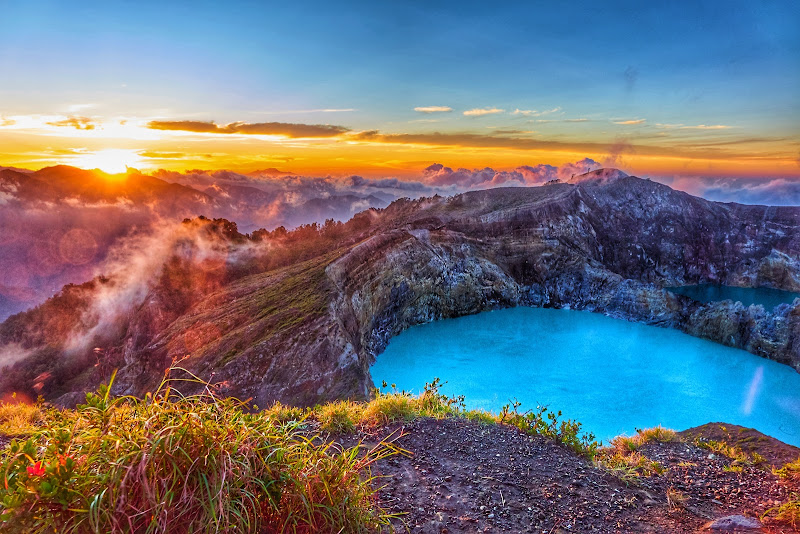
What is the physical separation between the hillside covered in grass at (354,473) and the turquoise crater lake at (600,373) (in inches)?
604

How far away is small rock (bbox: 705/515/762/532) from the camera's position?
17.7 ft

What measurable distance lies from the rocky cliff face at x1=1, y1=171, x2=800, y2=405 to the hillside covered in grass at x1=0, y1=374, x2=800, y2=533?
1541 mm

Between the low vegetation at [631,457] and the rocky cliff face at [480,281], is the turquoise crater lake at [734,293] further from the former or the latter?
the low vegetation at [631,457]

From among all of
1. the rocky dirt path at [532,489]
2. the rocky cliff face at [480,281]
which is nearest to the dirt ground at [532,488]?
the rocky dirt path at [532,489]

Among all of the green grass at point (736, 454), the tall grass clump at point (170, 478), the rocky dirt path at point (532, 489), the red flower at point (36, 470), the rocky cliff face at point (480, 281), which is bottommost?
the rocky cliff face at point (480, 281)

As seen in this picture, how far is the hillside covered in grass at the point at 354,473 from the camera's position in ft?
9.80

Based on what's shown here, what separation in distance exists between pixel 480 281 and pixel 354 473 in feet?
140

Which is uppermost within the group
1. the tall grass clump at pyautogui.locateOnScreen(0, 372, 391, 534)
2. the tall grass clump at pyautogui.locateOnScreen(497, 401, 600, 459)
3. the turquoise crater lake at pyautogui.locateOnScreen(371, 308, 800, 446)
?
the tall grass clump at pyautogui.locateOnScreen(0, 372, 391, 534)

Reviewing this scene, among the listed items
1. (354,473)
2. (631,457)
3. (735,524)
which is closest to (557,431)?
(631,457)

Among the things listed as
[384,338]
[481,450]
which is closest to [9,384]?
[384,338]

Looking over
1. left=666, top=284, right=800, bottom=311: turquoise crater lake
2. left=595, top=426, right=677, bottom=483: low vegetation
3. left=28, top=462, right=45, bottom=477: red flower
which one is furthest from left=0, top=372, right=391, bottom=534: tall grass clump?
left=666, top=284, right=800, bottom=311: turquoise crater lake

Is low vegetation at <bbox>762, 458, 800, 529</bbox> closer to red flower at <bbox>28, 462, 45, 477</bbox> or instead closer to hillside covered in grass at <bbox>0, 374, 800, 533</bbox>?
hillside covered in grass at <bbox>0, 374, 800, 533</bbox>

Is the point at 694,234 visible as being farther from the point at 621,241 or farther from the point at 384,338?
the point at 384,338

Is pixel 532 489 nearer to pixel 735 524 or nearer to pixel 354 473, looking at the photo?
pixel 735 524
